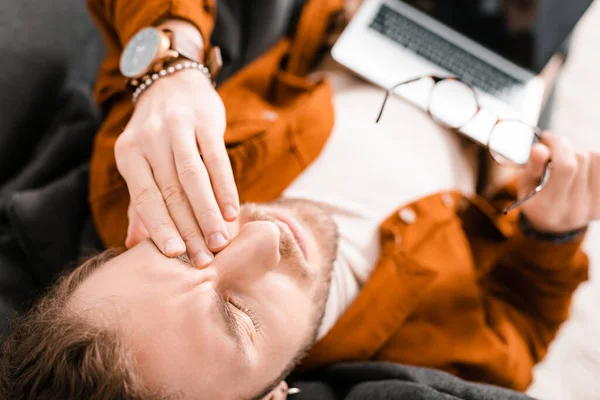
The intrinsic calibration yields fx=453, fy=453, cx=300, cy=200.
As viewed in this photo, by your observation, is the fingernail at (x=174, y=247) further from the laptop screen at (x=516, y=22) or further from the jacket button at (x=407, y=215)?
the laptop screen at (x=516, y=22)

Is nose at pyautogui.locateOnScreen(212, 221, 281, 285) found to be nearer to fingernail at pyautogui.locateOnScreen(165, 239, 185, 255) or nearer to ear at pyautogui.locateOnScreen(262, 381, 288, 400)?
fingernail at pyautogui.locateOnScreen(165, 239, 185, 255)


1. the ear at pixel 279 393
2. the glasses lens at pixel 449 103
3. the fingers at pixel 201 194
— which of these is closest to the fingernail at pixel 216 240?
the fingers at pixel 201 194

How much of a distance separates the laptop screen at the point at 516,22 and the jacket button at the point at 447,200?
31 cm

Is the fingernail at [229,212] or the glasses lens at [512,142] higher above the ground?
the glasses lens at [512,142]

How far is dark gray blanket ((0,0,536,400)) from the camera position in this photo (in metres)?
0.68

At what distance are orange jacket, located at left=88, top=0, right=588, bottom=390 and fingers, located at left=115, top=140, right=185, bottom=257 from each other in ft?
0.44

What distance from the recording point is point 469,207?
35.1 inches

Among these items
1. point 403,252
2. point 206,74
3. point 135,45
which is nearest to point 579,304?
point 403,252

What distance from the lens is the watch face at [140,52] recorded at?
2.18ft

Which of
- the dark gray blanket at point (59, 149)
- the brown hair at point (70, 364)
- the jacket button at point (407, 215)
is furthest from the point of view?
the jacket button at point (407, 215)

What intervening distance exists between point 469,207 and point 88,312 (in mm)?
699

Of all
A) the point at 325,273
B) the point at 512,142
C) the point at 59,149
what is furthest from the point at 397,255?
the point at 59,149

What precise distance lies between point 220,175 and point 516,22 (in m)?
0.66

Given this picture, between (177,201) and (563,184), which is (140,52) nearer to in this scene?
(177,201)
